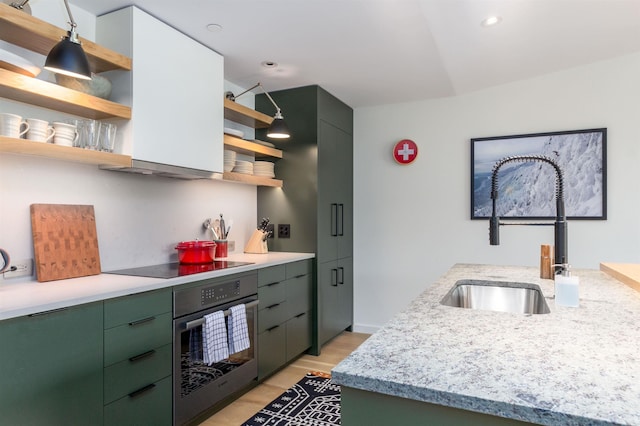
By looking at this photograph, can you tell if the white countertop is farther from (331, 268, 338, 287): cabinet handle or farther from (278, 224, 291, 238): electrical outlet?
(331, 268, 338, 287): cabinet handle

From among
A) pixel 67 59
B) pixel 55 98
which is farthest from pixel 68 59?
pixel 55 98

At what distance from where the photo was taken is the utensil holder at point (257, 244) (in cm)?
338

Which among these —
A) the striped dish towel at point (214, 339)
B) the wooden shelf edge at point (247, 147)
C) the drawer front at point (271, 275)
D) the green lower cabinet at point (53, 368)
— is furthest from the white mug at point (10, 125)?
the drawer front at point (271, 275)

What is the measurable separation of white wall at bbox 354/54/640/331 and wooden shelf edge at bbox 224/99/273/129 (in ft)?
Answer: 3.97

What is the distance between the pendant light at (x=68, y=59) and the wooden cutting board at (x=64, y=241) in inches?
29.4

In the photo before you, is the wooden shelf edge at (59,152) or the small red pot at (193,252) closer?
the wooden shelf edge at (59,152)

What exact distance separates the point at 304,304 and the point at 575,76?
2.97m

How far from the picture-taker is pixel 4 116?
5.50ft

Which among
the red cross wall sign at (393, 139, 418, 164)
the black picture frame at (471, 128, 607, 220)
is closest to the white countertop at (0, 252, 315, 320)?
the red cross wall sign at (393, 139, 418, 164)

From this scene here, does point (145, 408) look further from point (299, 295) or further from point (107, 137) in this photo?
point (299, 295)

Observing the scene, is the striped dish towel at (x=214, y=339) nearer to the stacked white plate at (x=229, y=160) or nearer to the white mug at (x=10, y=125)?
the stacked white plate at (x=229, y=160)

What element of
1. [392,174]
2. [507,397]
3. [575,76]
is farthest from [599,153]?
[507,397]

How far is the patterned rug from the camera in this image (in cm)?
237

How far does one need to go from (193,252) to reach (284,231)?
109cm
